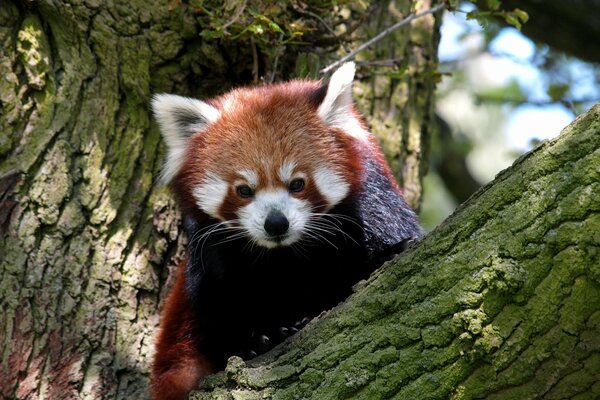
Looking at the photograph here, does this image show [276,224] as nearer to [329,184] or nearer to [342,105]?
[329,184]

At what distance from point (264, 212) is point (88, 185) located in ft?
3.22

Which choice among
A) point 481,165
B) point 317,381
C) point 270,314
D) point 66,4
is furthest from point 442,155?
point 481,165

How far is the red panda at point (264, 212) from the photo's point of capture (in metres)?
4.16

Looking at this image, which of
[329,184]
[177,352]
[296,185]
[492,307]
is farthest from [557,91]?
[177,352]

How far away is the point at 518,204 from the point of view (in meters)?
2.83

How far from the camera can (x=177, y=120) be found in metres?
4.34

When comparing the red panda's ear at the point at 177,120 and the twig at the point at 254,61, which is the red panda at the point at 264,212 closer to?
the red panda's ear at the point at 177,120

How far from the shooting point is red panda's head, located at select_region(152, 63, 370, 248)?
162 inches

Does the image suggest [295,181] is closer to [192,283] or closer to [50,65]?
[192,283]

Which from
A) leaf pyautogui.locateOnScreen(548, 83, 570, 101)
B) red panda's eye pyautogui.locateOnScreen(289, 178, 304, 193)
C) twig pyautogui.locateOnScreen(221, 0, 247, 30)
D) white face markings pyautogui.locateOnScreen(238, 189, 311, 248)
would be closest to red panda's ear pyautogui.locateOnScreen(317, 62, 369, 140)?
red panda's eye pyautogui.locateOnScreen(289, 178, 304, 193)

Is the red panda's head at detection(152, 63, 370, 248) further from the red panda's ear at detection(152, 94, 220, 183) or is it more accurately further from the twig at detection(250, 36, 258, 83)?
the twig at detection(250, 36, 258, 83)

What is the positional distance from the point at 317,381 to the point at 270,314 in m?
1.30

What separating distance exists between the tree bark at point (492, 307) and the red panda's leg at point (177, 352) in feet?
3.51

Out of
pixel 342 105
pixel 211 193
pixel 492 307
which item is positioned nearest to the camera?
pixel 492 307
